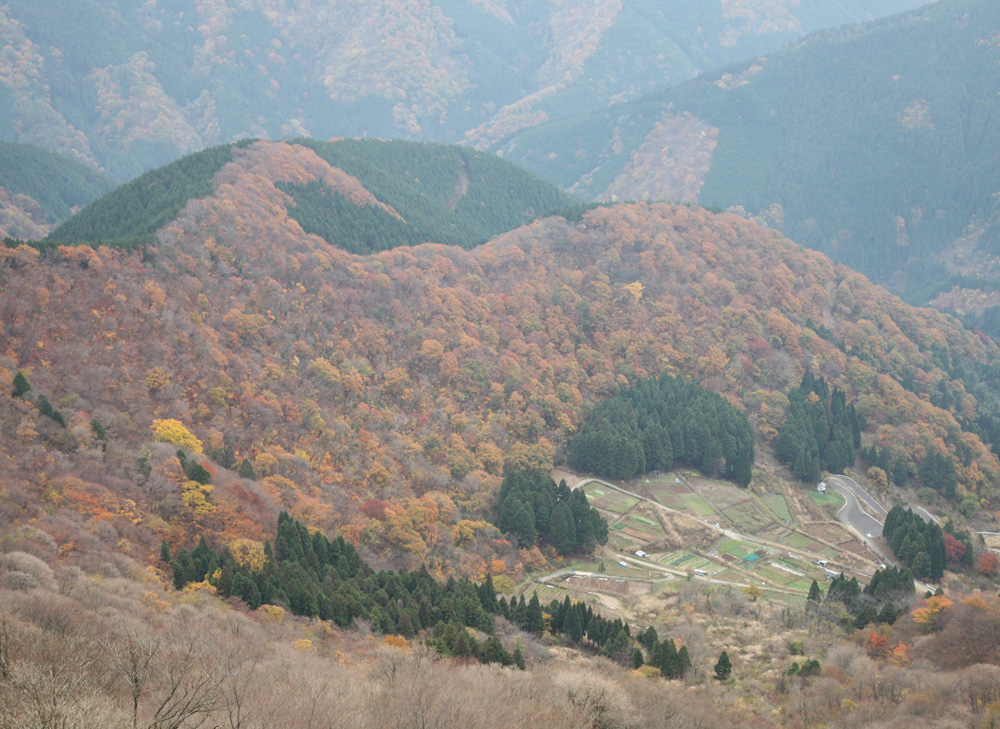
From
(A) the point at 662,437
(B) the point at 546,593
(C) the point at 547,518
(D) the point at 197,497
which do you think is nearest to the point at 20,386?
(D) the point at 197,497

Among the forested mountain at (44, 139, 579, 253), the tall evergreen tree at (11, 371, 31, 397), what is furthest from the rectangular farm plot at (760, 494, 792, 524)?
the tall evergreen tree at (11, 371, 31, 397)

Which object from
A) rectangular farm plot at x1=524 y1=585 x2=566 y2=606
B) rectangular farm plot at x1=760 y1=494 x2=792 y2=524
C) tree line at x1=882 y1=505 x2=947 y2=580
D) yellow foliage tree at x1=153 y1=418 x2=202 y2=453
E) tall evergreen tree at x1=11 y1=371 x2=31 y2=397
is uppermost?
tree line at x1=882 y1=505 x2=947 y2=580

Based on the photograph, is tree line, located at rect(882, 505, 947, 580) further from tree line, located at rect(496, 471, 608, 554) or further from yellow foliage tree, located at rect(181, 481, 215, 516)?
yellow foliage tree, located at rect(181, 481, 215, 516)

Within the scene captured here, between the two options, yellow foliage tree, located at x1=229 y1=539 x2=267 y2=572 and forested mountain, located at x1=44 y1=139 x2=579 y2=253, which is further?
forested mountain, located at x1=44 y1=139 x2=579 y2=253

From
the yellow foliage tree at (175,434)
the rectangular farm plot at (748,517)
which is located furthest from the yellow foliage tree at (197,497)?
the rectangular farm plot at (748,517)

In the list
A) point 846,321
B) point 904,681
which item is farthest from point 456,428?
point 846,321

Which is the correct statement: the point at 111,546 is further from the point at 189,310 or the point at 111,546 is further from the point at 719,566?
the point at 719,566

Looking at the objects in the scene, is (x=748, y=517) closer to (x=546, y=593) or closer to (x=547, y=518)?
(x=547, y=518)
